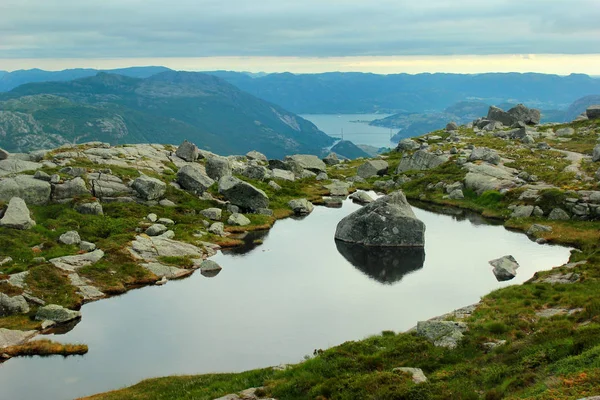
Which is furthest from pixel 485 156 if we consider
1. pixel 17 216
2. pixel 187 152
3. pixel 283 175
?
pixel 17 216

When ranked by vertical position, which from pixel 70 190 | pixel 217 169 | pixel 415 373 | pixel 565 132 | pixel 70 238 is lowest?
pixel 415 373

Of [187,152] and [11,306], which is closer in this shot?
[11,306]

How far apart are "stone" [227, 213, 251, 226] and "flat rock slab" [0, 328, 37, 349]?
37788mm

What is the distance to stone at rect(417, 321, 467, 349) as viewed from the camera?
→ 3105 centimetres

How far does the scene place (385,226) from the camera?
69.7 metres

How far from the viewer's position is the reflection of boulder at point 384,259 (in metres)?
58.8

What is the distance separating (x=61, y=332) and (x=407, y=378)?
3267 cm

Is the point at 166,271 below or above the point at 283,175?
below

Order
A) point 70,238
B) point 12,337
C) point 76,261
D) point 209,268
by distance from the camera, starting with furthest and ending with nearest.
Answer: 1. point 209,268
2. point 70,238
3. point 76,261
4. point 12,337

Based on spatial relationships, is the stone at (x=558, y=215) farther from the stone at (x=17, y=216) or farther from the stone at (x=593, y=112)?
the stone at (x=593, y=112)

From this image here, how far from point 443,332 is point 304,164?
308 ft

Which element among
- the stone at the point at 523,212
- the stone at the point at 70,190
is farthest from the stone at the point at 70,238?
the stone at the point at 523,212

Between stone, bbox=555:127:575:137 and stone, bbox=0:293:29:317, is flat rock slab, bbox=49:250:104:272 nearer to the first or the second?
stone, bbox=0:293:29:317

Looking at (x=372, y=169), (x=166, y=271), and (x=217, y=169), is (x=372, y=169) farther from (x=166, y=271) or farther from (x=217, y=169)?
(x=166, y=271)
